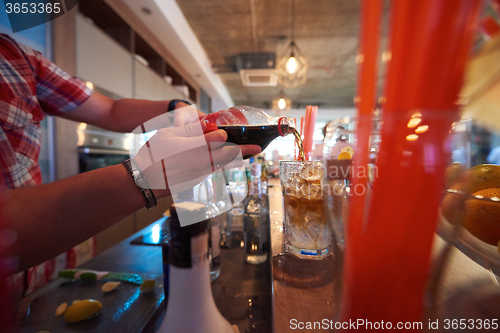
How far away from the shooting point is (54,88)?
1022mm

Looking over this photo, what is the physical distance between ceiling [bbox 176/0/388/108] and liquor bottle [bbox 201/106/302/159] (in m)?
1.76

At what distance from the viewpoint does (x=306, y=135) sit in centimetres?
59

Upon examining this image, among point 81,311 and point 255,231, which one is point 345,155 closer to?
point 255,231

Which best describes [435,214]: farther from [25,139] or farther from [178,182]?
[25,139]

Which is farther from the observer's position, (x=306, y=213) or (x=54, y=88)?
(x=54, y=88)

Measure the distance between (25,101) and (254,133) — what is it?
101cm

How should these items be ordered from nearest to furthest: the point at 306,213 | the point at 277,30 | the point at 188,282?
the point at 188,282
the point at 306,213
the point at 277,30

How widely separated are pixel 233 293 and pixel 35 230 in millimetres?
500

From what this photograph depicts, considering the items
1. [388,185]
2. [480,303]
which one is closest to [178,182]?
[388,185]

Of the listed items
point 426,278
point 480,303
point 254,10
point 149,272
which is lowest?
point 149,272

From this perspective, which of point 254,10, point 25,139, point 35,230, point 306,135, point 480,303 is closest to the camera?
point 480,303

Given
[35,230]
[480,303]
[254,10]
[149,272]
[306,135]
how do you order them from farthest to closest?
1. [254,10]
2. [149,272]
3. [306,135]
4. [35,230]
5. [480,303]

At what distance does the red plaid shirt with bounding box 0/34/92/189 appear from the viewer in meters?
0.85

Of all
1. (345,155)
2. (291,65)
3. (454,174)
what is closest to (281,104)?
(291,65)
